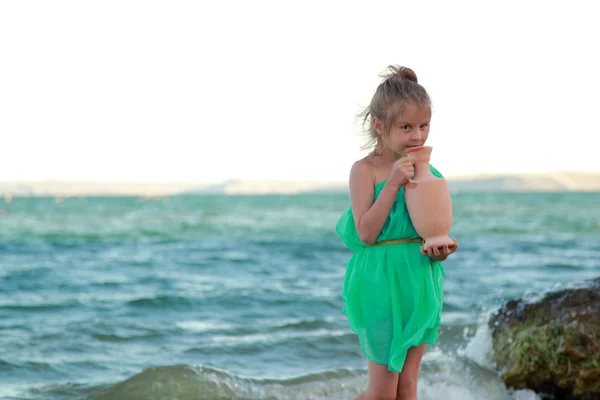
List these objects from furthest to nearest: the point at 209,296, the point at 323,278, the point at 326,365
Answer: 1. the point at 323,278
2. the point at 209,296
3. the point at 326,365

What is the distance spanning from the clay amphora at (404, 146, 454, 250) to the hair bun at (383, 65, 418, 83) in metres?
0.32

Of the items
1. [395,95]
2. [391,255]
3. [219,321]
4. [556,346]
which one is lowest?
[219,321]

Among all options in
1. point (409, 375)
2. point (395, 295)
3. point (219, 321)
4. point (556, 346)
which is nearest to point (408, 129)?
point (395, 295)

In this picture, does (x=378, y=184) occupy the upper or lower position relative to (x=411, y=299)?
upper

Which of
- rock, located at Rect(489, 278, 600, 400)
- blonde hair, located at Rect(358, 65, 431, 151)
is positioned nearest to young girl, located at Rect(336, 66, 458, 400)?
blonde hair, located at Rect(358, 65, 431, 151)

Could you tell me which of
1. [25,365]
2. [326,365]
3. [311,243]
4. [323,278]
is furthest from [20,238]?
[326,365]

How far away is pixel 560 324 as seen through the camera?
14.6 ft

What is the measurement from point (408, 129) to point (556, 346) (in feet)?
7.49

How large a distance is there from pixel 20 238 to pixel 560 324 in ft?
60.7

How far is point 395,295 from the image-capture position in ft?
9.53

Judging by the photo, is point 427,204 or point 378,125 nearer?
point 427,204

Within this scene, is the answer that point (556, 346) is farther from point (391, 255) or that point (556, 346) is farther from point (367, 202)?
point (367, 202)

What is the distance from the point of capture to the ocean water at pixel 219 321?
519 cm

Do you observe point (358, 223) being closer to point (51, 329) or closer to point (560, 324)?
point (560, 324)
